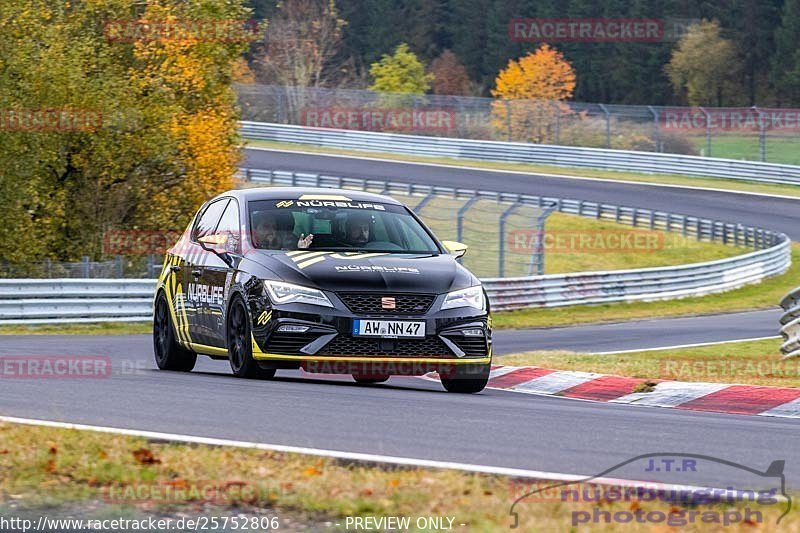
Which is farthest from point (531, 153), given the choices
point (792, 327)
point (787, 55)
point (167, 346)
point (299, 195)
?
point (299, 195)

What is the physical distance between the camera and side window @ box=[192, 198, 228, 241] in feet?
41.2

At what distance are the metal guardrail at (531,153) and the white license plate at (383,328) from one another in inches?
1702

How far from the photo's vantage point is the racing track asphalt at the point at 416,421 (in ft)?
23.5

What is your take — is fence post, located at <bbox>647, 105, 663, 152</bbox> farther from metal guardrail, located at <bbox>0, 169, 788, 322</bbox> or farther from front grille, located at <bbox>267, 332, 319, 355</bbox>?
front grille, located at <bbox>267, 332, 319, 355</bbox>

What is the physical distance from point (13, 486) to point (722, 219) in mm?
40835

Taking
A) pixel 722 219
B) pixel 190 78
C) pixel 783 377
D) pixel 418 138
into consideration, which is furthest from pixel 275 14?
pixel 783 377

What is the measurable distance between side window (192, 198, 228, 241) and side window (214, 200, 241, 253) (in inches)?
6.7

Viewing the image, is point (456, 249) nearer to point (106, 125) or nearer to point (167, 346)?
point (167, 346)

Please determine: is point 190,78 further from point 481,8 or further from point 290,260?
point 481,8

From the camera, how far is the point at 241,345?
36.4ft

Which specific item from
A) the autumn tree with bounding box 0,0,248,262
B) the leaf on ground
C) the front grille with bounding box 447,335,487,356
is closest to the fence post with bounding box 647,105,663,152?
the autumn tree with bounding box 0,0,248,262

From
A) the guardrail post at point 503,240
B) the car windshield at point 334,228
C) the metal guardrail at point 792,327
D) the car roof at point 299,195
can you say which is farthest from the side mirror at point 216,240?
the guardrail post at point 503,240

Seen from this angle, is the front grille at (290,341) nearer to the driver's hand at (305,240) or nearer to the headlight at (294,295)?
the headlight at (294,295)

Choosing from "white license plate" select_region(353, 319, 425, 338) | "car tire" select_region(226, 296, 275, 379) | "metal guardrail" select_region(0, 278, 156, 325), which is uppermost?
"white license plate" select_region(353, 319, 425, 338)
